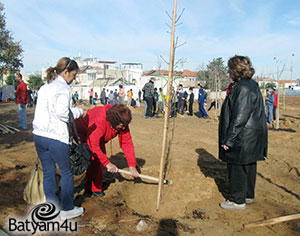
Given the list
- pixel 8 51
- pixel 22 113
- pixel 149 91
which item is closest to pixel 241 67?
pixel 22 113

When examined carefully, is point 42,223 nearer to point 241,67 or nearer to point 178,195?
point 178,195

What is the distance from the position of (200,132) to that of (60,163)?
6613 mm

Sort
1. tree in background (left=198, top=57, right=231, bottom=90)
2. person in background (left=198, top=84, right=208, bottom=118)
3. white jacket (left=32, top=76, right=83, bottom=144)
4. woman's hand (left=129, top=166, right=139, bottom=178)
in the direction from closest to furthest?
1. white jacket (left=32, top=76, right=83, bottom=144)
2. woman's hand (left=129, top=166, right=139, bottom=178)
3. person in background (left=198, top=84, right=208, bottom=118)
4. tree in background (left=198, top=57, right=231, bottom=90)

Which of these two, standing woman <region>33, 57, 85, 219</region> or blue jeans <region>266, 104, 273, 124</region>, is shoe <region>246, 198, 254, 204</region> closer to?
standing woman <region>33, 57, 85, 219</region>

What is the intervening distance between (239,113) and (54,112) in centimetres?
211

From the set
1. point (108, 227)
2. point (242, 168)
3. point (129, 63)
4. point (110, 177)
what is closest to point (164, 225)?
point (108, 227)

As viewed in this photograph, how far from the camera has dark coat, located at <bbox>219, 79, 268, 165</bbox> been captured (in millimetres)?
3254

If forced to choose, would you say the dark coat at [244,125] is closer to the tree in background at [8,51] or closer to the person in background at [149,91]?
the person in background at [149,91]

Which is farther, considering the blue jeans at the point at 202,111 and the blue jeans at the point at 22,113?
the blue jeans at the point at 202,111

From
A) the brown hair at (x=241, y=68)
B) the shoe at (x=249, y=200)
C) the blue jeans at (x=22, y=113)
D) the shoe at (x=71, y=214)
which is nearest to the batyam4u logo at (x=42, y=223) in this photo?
the shoe at (x=71, y=214)

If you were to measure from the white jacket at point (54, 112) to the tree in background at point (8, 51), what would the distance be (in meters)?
20.6

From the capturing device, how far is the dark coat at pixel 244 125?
3254 mm

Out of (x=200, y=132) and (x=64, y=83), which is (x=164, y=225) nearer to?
(x=64, y=83)

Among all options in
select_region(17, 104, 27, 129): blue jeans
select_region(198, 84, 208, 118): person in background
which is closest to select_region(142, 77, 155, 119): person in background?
select_region(198, 84, 208, 118): person in background
